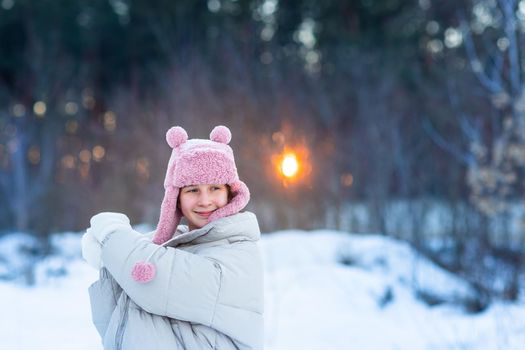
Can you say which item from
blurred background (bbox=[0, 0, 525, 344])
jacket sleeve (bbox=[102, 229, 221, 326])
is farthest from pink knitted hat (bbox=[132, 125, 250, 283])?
blurred background (bbox=[0, 0, 525, 344])

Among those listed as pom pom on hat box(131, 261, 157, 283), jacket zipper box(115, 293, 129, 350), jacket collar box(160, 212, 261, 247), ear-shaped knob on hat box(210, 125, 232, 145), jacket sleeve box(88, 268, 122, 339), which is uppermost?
ear-shaped knob on hat box(210, 125, 232, 145)

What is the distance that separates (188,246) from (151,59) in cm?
1627

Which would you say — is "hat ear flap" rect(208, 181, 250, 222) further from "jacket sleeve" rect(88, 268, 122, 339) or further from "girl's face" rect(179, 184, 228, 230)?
"jacket sleeve" rect(88, 268, 122, 339)

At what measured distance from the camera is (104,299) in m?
2.20

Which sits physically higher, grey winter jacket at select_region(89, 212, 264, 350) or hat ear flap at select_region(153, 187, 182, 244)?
hat ear flap at select_region(153, 187, 182, 244)

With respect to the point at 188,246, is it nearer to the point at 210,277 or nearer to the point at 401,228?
the point at 210,277

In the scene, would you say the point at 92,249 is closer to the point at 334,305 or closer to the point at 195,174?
the point at 195,174

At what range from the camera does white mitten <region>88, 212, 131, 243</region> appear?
2.20 m

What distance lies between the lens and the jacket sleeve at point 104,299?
7.20 ft

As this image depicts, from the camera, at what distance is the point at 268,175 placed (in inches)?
538

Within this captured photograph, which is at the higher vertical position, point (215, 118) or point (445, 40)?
point (445, 40)

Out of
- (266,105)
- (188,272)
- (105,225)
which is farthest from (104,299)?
(266,105)

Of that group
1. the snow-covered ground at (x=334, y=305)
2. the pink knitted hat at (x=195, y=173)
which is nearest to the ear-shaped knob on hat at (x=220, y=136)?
the pink knitted hat at (x=195, y=173)

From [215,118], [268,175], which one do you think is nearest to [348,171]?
[268,175]
